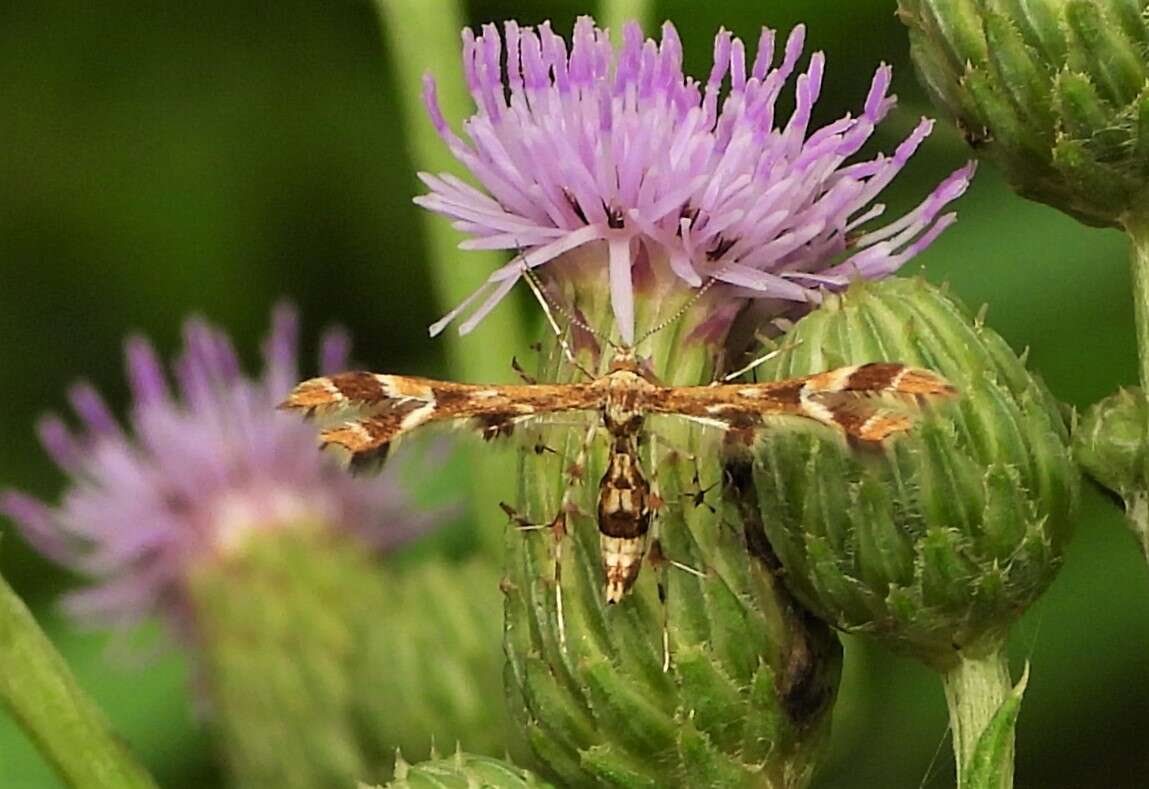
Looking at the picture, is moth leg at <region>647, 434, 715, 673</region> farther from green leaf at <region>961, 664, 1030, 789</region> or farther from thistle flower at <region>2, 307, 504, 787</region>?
thistle flower at <region>2, 307, 504, 787</region>

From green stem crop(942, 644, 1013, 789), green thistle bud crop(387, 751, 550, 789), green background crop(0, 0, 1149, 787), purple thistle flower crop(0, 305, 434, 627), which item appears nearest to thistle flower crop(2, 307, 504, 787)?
purple thistle flower crop(0, 305, 434, 627)

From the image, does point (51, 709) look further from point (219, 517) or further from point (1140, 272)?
point (219, 517)

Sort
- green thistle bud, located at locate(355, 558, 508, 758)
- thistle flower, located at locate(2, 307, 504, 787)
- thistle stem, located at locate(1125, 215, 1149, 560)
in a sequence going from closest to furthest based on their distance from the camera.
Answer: thistle stem, located at locate(1125, 215, 1149, 560) → green thistle bud, located at locate(355, 558, 508, 758) → thistle flower, located at locate(2, 307, 504, 787)

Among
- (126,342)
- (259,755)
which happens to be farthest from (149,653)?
(126,342)

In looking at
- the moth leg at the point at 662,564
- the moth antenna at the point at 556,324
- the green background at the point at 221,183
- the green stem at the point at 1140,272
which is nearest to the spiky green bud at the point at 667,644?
the moth leg at the point at 662,564

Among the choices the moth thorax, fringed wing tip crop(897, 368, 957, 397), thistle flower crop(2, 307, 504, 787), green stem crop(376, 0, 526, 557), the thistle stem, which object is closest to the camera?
fringed wing tip crop(897, 368, 957, 397)

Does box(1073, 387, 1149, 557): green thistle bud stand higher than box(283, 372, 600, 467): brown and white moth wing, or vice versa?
box(283, 372, 600, 467): brown and white moth wing

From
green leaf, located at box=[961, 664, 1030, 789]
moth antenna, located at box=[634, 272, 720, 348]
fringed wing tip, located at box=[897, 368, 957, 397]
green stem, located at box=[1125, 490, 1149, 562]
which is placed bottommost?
green leaf, located at box=[961, 664, 1030, 789]

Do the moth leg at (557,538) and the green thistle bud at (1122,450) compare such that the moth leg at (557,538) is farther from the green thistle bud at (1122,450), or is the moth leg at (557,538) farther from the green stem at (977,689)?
the green thistle bud at (1122,450)
